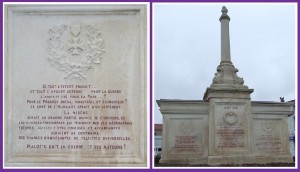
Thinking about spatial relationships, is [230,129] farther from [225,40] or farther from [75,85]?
[75,85]

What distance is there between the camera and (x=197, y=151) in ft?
38.2

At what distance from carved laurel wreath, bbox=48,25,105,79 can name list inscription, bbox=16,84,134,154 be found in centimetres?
29

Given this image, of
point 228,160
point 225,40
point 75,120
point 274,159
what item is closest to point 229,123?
point 228,160

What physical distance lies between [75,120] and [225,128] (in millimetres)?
6419

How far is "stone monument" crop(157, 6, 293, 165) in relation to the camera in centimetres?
1134

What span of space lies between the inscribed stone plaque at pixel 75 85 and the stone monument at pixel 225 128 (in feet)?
18.4

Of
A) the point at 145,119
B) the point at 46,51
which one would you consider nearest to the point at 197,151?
the point at 145,119

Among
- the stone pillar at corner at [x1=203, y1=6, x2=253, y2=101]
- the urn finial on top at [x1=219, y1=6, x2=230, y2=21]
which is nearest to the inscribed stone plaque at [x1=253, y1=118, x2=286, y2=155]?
the stone pillar at corner at [x1=203, y1=6, x2=253, y2=101]

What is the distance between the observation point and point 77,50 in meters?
6.27

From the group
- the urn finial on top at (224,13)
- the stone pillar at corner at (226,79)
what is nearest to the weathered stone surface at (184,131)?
the stone pillar at corner at (226,79)

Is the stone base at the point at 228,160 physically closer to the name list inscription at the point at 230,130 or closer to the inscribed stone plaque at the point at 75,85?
the name list inscription at the point at 230,130

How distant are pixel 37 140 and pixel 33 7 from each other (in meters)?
2.30

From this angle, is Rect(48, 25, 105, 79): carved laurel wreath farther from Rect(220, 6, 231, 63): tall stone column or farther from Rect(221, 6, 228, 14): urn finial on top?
Rect(221, 6, 228, 14): urn finial on top

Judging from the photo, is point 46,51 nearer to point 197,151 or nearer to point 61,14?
point 61,14
